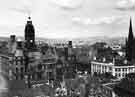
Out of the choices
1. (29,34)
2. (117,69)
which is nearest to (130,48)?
(117,69)

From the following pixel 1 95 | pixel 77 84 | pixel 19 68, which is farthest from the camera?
pixel 19 68

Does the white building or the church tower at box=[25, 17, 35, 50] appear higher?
the church tower at box=[25, 17, 35, 50]

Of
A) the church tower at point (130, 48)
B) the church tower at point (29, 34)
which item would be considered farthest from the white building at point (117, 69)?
the church tower at point (29, 34)

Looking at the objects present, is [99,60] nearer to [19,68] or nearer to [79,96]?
[19,68]

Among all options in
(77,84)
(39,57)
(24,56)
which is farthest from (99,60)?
(77,84)

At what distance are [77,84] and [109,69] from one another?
23.8 metres

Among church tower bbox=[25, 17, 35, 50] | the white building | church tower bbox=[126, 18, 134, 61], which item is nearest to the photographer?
church tower bbox=[25, 17, 35, 50]

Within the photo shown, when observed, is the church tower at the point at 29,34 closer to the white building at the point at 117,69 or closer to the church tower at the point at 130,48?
the white building at the point at 117,69

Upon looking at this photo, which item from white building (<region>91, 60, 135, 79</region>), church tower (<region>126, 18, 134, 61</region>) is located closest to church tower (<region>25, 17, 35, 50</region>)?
white building (<region>91, 60, 135, 79</region>)

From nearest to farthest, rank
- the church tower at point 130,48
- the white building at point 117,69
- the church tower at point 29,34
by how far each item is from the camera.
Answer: the church tower at point 29,34, the white building at point 117,69, the church tower at point 130,48

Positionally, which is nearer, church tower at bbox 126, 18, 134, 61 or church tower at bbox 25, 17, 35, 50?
church tower at bbox 25, 17, 35, 50

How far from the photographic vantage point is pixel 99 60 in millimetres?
52594

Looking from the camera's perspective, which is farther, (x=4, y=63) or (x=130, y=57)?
(x=130, y=57)

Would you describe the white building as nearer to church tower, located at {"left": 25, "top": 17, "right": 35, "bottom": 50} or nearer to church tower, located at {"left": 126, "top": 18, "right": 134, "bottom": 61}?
church tower, located at {"left": 126, "top": 18, "right": 134, "bottom": 61}
